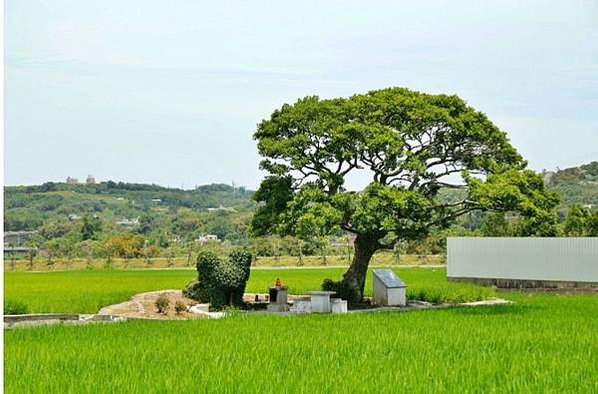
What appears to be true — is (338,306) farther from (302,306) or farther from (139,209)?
(139,209)

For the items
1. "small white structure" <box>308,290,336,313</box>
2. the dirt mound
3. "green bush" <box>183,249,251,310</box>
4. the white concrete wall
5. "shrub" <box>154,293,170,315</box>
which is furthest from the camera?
the white concrete wall

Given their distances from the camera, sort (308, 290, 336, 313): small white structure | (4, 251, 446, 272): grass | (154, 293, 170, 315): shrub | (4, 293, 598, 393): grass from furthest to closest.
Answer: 1. (4, 251, 446, 272): grass
2. (308, 290, 336, 313): small white structure
3. (154, 293, 170, 315): shrub
4. (4, 293, 598, 393): grass

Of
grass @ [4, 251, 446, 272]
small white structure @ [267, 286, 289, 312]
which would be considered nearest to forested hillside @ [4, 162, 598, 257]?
grass @ [4, 251, 446, 272]

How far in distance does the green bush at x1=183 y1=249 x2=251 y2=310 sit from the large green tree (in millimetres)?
715

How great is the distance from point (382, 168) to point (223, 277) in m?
3.42

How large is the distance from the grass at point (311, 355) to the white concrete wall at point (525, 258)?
759 cm

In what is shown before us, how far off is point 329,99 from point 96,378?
894 centimetres

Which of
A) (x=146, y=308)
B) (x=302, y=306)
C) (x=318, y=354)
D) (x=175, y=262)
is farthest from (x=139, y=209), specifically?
(x=318, y=354)

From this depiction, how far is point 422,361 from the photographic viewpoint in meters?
7.89

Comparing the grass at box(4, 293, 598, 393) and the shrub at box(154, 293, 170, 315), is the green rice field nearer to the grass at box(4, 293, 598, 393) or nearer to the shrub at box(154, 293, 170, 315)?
the grass at box(4, 293, 598, 393)

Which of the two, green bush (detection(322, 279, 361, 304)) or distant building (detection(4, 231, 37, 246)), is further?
distant building (detection(4, 231, 37, 246))

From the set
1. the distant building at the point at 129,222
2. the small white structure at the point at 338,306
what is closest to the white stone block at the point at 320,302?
the small white structure at the point at 338,306

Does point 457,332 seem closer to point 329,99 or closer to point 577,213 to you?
point 329,99

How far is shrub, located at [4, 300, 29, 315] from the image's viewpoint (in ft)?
43.7
